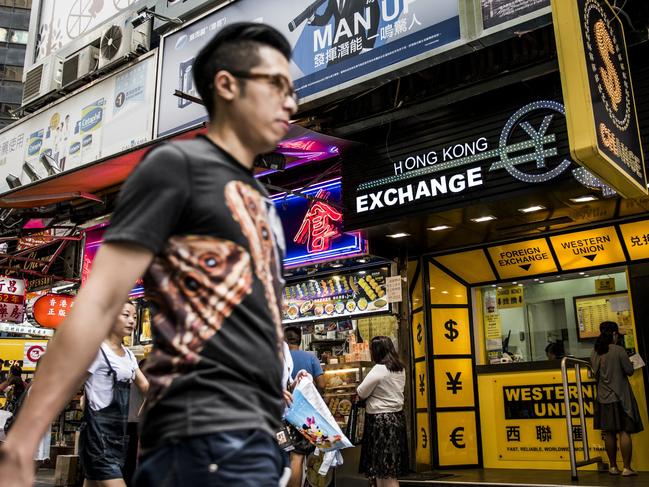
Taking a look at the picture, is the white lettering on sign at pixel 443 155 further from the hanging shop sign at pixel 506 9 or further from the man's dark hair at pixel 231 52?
the man's dark hair at pixel 231 52

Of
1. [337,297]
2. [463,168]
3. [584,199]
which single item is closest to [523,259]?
[584,199]

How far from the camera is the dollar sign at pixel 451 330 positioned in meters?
10.5

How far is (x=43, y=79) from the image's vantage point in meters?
15.0

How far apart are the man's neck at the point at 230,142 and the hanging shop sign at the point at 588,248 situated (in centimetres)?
878

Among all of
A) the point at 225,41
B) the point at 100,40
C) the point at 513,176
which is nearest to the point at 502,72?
the point at 513,176

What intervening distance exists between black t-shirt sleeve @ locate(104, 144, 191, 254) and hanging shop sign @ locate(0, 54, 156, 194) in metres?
10.5

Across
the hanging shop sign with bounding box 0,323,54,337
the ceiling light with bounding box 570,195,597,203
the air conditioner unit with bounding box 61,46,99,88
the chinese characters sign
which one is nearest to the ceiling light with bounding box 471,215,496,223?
the ceiling light with bounding box 570,195,597,203

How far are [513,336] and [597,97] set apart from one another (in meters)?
6.07

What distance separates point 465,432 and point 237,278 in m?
9.47

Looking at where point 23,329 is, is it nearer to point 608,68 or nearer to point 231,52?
point 608,68

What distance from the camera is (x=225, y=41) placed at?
165cm

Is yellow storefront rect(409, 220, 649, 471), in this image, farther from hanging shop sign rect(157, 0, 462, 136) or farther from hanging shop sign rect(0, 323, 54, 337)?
hanging shop sign rect(0, 323, 54, 337)

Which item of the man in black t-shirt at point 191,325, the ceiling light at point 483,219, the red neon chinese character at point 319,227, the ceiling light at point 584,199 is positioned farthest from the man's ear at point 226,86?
the red neon chinese character at point 319,227

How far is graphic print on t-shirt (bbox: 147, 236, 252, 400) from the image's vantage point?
4.48ft
